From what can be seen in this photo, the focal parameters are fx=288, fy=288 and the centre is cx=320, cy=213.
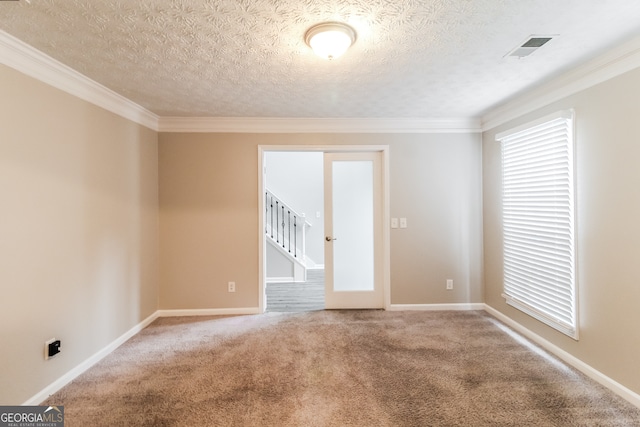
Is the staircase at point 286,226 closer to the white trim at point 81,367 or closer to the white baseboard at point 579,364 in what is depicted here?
the white trim at point 81,367

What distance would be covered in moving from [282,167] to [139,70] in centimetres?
455

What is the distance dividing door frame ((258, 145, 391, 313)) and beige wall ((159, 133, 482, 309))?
0.05m

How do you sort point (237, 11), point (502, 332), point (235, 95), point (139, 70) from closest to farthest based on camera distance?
point (237, 11), point (139, 70), point (235, 95), point (502, 332)

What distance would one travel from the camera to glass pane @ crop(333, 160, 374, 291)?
3.72m

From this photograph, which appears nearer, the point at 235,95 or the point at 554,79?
the point at 554,79

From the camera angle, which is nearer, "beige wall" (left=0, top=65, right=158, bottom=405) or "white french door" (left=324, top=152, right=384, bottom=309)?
"beige wall" (left=0, top=65, right=158, bottom=405)

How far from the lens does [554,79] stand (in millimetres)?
2424

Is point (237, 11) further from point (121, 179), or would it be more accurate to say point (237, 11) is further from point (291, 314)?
point (291, 314)

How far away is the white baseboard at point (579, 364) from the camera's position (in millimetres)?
1921

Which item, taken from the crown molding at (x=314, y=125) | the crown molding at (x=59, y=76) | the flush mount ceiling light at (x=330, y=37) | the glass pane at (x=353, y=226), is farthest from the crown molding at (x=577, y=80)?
the crown molding at (x=59, y=76)

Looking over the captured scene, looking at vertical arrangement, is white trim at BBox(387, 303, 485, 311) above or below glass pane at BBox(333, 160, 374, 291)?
below

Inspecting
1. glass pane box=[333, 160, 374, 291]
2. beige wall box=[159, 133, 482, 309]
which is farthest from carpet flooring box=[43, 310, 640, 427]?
glass pane box=[333, 160, 374, 291]

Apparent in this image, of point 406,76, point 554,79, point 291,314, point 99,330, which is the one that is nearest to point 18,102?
point 99,330

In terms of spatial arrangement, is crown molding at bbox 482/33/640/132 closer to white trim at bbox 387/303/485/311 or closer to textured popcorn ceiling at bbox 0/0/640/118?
textured popcorn ceiling at bbox 0/0/640/118
